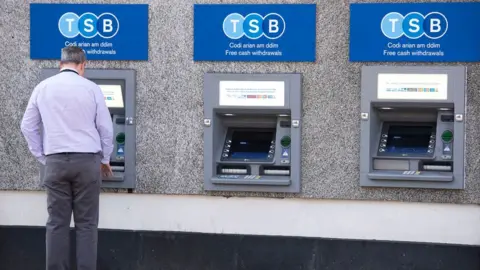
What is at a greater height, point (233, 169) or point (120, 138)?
point (120, 138)

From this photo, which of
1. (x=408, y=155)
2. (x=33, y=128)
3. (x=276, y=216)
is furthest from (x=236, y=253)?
(x=33, y=128)

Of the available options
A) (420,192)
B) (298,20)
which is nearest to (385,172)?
(420,192)

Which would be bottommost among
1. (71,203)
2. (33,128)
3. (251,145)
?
(71,203)

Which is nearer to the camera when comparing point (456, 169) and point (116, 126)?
point (456, 169)

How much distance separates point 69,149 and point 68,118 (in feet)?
0.67

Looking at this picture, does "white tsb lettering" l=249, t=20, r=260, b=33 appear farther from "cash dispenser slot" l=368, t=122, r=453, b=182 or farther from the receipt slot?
"cash dispenser slot" l=368, t=122, r=453, b=182

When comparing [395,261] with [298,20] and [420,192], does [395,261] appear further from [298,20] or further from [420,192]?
[298,20]

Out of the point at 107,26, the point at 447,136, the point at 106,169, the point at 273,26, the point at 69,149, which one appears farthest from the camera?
the point at 107,26

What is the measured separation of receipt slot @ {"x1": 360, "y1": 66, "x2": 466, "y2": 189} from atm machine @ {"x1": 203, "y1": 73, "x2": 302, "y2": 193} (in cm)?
52

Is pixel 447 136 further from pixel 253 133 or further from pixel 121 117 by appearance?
pixel 121 117

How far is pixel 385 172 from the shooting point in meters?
6.89

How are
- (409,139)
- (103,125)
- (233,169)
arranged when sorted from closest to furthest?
(103,125) → (409,139) → (233,169)

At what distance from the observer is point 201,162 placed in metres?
7.22

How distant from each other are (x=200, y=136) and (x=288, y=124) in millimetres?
680
